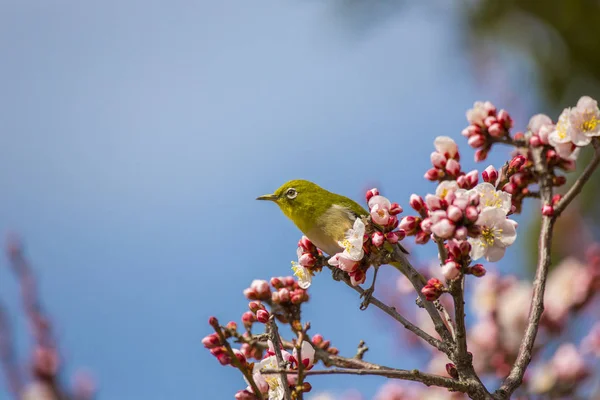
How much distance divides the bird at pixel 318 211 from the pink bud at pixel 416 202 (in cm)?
28

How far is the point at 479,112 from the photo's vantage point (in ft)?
8.48

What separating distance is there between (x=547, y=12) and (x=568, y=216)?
3126mm

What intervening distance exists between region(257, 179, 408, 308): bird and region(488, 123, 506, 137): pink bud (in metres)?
0.62

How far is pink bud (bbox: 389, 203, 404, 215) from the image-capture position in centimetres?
198

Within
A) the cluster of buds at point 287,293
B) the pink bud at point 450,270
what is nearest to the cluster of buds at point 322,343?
the cluster of buds at point 287,293

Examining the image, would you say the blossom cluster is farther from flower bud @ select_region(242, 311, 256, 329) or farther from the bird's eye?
the bird's eye

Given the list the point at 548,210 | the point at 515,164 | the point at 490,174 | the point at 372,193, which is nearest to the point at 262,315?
the point at 372,193

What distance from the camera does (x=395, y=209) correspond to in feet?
6.51

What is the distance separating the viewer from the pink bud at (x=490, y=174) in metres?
2.02

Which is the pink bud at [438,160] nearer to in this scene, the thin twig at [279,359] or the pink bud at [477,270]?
the pink bud at [477,270]

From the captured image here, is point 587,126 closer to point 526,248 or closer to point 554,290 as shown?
point 554,290

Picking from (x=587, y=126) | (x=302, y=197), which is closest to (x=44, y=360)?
(x=302, y=197)

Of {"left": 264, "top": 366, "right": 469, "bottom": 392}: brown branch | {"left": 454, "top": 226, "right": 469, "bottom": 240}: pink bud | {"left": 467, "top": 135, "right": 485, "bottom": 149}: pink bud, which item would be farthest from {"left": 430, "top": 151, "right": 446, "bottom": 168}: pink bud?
{"left": 264, "top": 366, "right": 469, "bottom": 392}: brown branch

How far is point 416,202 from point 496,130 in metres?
0.81
